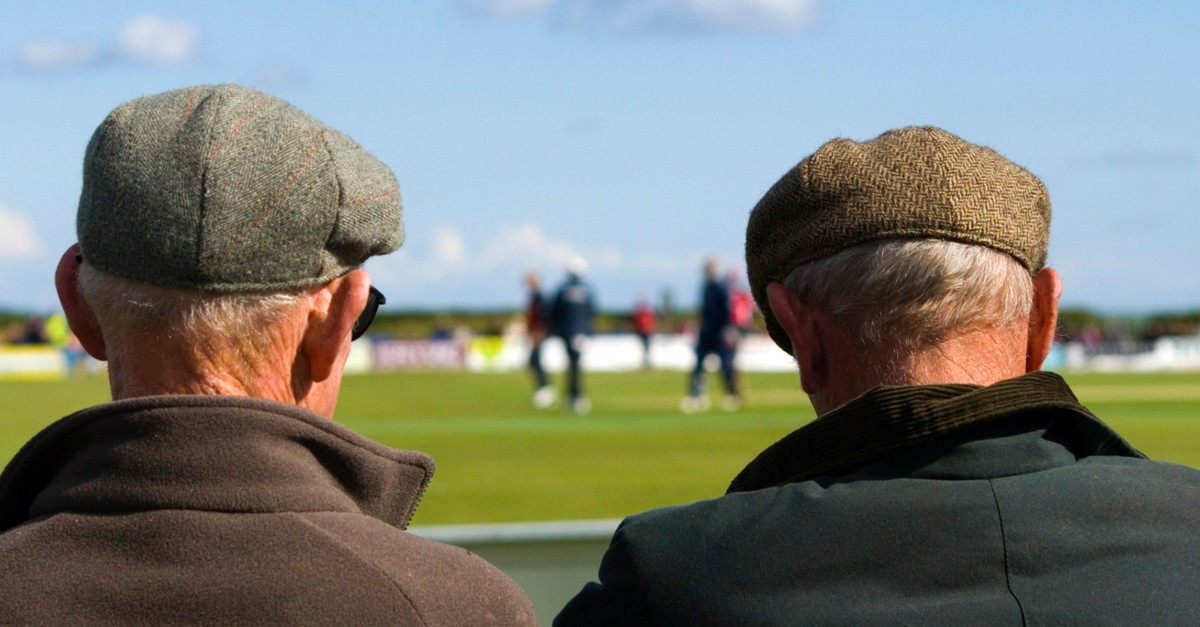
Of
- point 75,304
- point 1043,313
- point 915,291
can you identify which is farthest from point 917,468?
point 75,304

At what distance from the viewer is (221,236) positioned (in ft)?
6.14

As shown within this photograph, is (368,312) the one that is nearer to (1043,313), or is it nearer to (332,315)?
(332,315)

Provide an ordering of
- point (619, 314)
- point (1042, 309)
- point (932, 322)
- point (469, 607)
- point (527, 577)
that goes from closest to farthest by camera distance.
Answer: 1. point (469, 607)
2. point (932, 322)
3. point (1042, 309)
4. point (527, 577)
5. point (619, 314)

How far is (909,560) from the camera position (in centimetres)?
191

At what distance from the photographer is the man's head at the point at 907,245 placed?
7.07ft

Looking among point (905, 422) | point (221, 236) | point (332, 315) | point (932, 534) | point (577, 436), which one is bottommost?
point (577, 436)

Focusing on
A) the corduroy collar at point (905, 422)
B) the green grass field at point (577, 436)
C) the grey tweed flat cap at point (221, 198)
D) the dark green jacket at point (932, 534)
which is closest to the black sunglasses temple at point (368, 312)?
the grey tweed flat cap at point (221, 198)

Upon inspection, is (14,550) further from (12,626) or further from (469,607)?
(469,607)

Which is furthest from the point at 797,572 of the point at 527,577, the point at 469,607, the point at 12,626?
the point at 527,577

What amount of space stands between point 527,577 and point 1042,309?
2576 mm

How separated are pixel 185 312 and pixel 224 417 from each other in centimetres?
20

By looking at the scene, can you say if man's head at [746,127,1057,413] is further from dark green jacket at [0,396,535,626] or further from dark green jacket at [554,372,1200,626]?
dark green jacket at [0,396,535,626]

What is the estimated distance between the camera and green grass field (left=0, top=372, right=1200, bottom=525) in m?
10.2

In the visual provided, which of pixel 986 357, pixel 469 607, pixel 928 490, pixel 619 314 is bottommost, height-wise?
pixel 619 314
